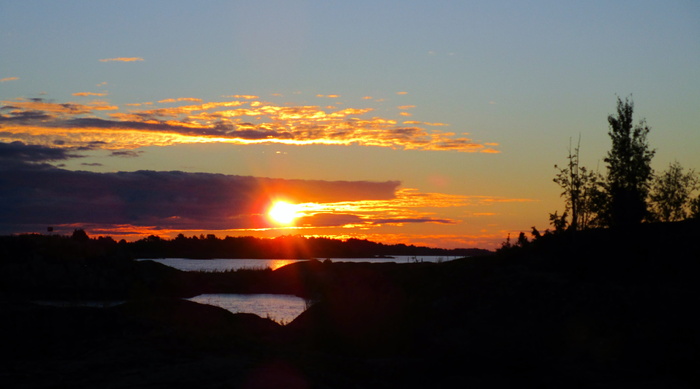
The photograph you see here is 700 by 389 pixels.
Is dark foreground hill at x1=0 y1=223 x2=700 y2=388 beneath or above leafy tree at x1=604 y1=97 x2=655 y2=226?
beneath

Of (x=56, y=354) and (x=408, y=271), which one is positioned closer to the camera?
(x=56, y=354)

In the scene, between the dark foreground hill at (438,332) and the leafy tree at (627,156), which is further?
the leafy tree at (627,156)

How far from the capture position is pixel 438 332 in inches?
876

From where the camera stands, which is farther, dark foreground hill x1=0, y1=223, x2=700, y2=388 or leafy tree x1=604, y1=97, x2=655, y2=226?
leafy tree x1=604, y1=97, x2=655, y2=226

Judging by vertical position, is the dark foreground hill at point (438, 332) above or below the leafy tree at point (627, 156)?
below

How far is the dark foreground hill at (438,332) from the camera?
14938 mm

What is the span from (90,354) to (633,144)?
1907 inches

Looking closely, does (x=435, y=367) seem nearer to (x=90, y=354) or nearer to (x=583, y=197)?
(x=90, y=354)

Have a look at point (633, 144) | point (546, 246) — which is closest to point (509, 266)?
point (546, 246)

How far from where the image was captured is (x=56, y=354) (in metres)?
17.0

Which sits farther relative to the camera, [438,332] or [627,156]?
[627,156]

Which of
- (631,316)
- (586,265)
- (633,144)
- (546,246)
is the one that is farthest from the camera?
(633,144)

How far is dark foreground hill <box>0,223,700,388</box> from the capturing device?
14938 millimetres

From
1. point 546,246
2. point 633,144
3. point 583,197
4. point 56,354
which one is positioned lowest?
point 56,354
